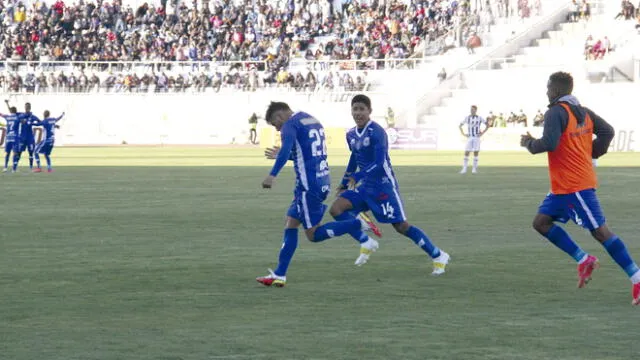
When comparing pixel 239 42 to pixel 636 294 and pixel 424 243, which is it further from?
pixel 636 294

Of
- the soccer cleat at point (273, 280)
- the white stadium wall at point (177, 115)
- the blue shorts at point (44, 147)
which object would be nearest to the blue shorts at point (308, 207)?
the soccer cleat at point (273, 280)

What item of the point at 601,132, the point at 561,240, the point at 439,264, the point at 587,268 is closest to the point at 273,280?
the point at 439,264

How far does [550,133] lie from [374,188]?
2.68 m

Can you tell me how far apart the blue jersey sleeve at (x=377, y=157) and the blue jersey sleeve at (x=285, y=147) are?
1169 mm

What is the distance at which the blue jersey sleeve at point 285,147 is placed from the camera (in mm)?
11359

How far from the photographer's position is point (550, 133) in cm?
1016

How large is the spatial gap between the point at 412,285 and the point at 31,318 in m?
3.79

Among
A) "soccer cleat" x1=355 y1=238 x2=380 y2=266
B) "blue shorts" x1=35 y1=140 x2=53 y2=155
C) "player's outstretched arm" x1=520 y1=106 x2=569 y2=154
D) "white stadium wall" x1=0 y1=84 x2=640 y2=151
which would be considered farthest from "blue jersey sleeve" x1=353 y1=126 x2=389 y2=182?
"white stadium wall" x1=0 y1=84 x2=640 y2=151

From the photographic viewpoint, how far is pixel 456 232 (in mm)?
17250

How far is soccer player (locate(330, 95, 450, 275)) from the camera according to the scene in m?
12.4

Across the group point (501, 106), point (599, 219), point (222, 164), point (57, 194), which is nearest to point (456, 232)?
point (599, 219)

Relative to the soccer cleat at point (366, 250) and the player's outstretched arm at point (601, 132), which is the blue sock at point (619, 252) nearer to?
the player's outstretched arm at point (601, 132)

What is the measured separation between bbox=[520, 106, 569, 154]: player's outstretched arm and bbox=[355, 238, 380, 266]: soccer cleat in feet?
11.1

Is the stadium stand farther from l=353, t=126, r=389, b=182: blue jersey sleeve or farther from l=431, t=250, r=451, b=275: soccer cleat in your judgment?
l=431, t=250, r=451, b=275: soccer cleat
